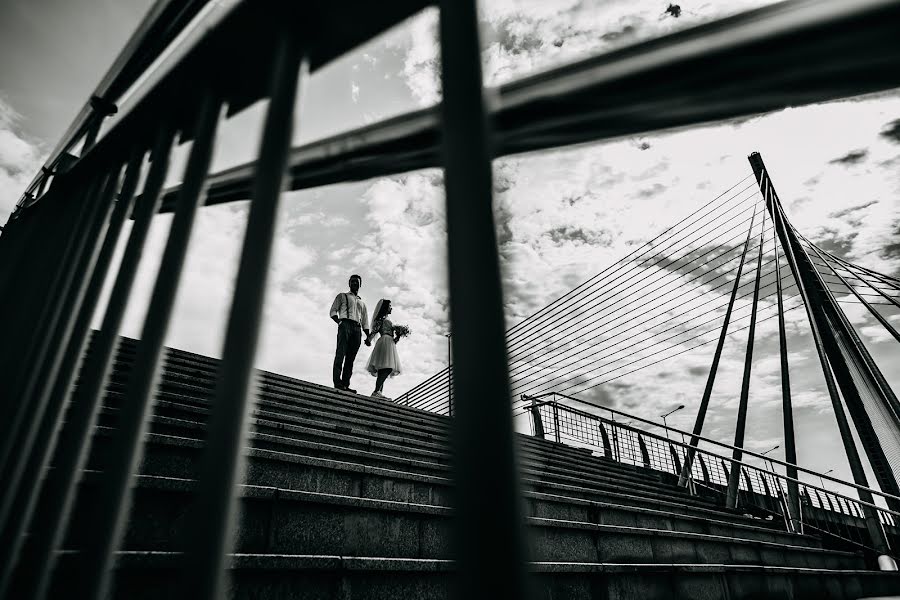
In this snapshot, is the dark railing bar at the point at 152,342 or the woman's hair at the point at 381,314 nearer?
the dark railing bar at the point at 152,342

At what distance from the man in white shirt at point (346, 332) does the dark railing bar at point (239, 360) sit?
6834 mm

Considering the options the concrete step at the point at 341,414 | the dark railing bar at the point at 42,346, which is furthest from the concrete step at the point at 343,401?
the dark railing bar at the point at 42,346

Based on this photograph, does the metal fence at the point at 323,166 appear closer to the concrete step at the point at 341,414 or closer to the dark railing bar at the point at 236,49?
the dark railing bar at the point at 236,49

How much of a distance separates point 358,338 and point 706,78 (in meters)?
7.31

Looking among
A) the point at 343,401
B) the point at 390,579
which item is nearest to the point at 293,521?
the point at 390,579

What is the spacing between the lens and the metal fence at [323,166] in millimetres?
360

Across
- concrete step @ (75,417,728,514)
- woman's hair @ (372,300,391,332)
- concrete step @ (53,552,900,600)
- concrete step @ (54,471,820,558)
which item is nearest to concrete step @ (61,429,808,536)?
concrete step @ (75,417,728,514)

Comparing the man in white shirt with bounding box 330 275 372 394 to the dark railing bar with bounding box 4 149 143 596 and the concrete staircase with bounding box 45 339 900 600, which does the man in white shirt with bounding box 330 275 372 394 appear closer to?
the concrete staircase with bounding box 45 339 900 600

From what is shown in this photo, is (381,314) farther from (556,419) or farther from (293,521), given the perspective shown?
(293,521)

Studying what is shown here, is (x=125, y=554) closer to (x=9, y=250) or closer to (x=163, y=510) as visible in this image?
(x=163, y=510)

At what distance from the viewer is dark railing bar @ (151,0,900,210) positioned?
38 centimetres

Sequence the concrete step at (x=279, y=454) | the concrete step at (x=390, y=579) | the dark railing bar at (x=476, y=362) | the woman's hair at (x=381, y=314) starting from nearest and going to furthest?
1. the dark railing bar at (x=476, y=362)
2. the concrete step at (x=390, y=579)
3. the concrete step at (x=279, y=454)
4. the woman's hair at (x=381, y=314)

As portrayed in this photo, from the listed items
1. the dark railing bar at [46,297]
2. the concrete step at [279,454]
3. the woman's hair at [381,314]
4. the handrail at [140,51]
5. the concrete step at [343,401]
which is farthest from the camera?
the woman's hair at [381,314]

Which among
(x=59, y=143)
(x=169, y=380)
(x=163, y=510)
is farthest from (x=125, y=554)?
(x=169, y=380)
